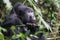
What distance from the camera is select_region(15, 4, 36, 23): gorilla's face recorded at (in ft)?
6.36

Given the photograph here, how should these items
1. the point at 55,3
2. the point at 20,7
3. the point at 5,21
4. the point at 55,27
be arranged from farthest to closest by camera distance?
the point at 55,3 → the point at 55,27 → the point at 20,7 → the point at 5,21

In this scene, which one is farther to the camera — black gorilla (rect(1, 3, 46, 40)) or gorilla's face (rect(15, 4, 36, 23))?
gorilla's face (rect(15, 4, 36, 23))

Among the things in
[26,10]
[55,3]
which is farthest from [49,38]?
[55,3]

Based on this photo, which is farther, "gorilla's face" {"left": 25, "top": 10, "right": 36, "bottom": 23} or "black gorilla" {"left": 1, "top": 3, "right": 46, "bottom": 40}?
"gorilla's face" {"left": 25, "top": 10, "right": 36, "bottom": 23}

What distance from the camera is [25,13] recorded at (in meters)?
2.04

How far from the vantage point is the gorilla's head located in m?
1.93

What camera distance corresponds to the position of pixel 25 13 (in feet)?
6.69

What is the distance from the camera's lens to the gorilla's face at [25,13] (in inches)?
76.3

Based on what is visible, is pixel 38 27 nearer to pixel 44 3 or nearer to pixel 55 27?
pixel 55 27

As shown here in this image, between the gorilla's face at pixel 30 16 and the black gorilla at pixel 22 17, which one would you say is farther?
the gorilla's face at pixel 30 16

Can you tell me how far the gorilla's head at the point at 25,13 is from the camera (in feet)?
6.34

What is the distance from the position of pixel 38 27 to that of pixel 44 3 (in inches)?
33.8

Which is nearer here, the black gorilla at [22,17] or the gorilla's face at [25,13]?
the black gorilla at [22,17]

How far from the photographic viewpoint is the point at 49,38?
197cm
